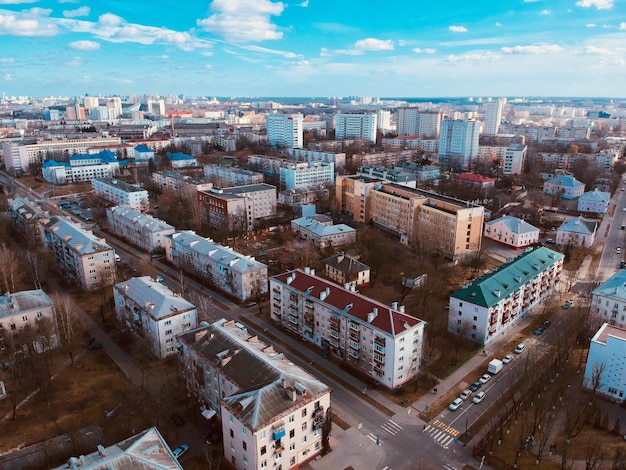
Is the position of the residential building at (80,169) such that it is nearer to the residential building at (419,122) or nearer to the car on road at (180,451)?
the car on road at (180,451)

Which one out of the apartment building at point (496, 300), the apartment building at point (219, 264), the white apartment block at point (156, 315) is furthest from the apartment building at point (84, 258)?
the apartment building at point (496, 300)

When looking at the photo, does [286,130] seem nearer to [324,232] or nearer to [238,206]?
[238,206]

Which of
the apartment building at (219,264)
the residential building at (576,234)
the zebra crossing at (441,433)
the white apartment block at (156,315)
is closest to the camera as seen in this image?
the zebra crossing at (441,433)

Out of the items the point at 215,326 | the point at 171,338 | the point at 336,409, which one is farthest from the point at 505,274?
the point at 171,338

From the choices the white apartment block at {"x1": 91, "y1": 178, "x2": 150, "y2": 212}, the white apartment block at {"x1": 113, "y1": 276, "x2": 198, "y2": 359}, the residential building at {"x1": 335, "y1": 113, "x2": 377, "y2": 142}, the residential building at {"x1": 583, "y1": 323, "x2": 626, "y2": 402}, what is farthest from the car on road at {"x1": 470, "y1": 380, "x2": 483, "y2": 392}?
the residential building at {"x1": 335, "y1": 113, "x2": 377, "y2": 142}

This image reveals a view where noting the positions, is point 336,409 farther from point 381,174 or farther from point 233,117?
point 233,117

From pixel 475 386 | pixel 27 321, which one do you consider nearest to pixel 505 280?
pixel 475 386
